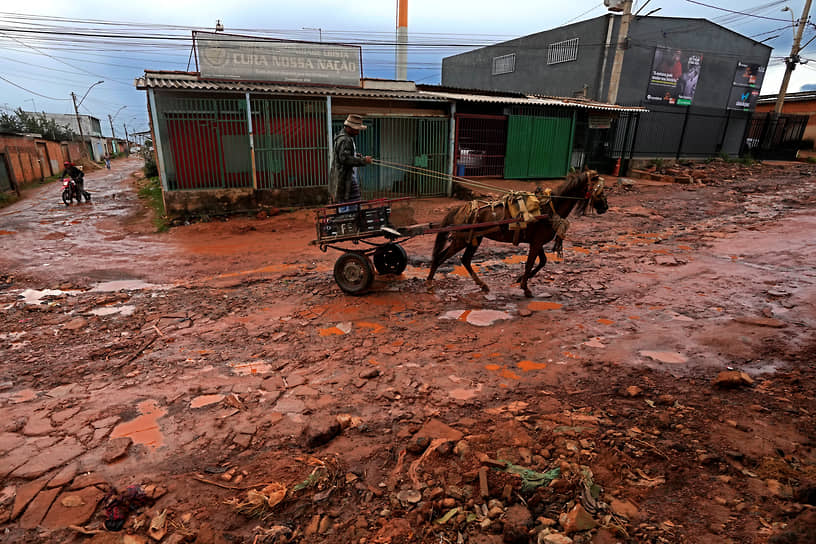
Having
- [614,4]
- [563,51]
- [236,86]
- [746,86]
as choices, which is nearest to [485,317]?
[236,86]

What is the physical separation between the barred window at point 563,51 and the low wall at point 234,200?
57.6ft

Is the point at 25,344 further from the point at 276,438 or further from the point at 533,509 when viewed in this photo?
the point at 533,509

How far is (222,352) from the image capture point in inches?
176

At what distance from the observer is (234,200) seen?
11.7 metres

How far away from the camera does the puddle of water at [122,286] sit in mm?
6430

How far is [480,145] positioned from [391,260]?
395 inches

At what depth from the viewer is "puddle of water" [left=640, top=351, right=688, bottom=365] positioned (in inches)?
162

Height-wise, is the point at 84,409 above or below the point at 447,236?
below

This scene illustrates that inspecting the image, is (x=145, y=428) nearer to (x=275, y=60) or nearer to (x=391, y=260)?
(x=391, y=260)

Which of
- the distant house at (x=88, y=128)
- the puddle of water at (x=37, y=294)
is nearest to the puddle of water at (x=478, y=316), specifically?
the puddle of water at (x=37, y=294)

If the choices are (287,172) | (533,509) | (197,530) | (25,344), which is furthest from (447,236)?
(287,172)

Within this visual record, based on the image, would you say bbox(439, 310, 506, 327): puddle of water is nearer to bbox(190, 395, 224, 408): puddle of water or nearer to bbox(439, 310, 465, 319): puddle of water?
bbox(439, 310, 465, 319): puddle of water

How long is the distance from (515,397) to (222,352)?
9.98ft

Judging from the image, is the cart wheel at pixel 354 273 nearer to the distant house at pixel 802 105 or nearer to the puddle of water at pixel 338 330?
the puddle of water at pixel 338 330
